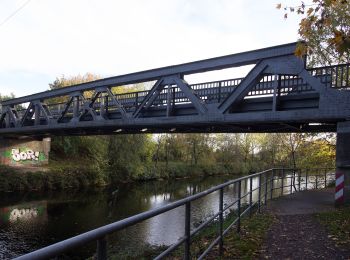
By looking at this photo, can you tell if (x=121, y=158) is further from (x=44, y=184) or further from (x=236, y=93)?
→ (x=236, y=93)

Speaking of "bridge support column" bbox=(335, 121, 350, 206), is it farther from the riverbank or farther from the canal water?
the riverbank

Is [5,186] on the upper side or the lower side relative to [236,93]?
lower

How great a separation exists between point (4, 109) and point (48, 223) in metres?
21.2

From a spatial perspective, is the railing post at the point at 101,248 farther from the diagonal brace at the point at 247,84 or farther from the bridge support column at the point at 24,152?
the bridge support column at the point at 24,152

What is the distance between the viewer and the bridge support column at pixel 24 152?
3378 cm

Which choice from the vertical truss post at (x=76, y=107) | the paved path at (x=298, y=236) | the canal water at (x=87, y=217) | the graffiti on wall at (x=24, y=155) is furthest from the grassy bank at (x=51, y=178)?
the paved path at (x=298, y=236)

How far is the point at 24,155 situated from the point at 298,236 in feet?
107

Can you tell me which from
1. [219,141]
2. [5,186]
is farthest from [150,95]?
[219,141]

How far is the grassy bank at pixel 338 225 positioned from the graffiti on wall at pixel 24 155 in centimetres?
3104

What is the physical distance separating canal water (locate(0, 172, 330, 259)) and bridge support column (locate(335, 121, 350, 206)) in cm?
586

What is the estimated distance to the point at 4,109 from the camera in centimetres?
3484

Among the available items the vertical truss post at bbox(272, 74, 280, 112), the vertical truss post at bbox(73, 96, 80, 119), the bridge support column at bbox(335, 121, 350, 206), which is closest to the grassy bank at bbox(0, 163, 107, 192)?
the vertical truss post at bbox(73, 96, 80, 119)

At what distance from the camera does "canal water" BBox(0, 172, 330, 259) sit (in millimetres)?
13030

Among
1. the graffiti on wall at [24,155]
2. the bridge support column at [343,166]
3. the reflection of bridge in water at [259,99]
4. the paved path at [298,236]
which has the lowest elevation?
the graffiti on wall at [24,155]
